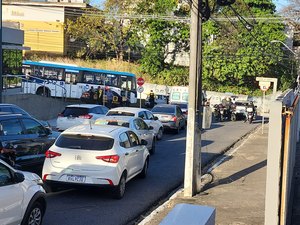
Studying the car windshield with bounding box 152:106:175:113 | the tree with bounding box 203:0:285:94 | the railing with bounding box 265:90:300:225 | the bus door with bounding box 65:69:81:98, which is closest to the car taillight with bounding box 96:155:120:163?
the railing with bounding box 265:90:300:225

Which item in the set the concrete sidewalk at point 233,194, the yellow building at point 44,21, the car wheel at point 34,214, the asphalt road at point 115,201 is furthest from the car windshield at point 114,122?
the yellow building at point 44,21

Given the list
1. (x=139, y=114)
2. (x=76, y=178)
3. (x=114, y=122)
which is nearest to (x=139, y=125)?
(x=114, y=122)

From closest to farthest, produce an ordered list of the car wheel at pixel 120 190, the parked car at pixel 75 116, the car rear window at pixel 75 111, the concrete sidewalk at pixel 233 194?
the concrete sidewalk at pixel 233 194 < the car wheel at pixel 120 190 < the parked car at pixel 75 116 < the car rear window at pixel 75 111

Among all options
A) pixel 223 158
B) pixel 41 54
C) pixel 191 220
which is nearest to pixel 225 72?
pixel 41 54

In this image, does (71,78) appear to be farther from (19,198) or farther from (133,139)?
(19,198)

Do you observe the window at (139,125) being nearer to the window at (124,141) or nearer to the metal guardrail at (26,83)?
the window at (124,141)

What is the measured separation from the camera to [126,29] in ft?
196

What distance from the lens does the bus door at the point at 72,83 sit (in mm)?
42000

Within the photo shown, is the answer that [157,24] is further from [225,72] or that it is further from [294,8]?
[294,8]

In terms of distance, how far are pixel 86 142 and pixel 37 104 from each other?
806 inches

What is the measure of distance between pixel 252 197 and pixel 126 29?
166ft

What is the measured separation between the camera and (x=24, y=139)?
455 inches

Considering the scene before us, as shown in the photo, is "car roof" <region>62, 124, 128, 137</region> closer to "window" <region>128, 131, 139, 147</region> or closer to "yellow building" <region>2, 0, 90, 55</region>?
"window" <region>128, 131, 139, 147</region>

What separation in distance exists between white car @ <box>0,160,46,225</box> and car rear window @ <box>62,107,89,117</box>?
13864 millimetres
